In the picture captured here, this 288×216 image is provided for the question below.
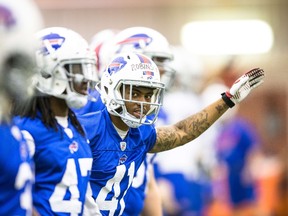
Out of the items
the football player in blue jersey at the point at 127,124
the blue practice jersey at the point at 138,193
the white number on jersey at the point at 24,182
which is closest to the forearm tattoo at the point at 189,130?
the football player in blue jersey at the point at 127,124

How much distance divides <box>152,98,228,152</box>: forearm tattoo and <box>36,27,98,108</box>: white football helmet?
0.54m

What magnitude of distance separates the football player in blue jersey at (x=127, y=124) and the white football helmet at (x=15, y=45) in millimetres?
1289

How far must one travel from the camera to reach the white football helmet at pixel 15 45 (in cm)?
372

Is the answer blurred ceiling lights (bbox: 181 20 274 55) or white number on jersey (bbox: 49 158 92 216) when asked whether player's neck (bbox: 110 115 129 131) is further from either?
blurred ceiling lights (bbox: 181 20 274 55)

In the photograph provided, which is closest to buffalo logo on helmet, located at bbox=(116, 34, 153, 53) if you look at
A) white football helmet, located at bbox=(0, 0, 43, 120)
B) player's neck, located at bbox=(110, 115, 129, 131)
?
player's neck, located at bbox=(110, 115, 129, 131)

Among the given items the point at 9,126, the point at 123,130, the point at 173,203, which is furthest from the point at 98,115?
the point at 173,203

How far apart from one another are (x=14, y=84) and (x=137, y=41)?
2708 mm

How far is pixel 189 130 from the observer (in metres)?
5.44

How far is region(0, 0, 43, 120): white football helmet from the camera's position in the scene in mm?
3721

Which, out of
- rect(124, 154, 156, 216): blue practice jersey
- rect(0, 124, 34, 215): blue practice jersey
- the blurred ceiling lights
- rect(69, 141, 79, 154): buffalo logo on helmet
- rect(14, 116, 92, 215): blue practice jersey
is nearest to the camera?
rect(0, 124, 34, 215): blue practice jersey

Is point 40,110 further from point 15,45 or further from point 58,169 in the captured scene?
point 15,45

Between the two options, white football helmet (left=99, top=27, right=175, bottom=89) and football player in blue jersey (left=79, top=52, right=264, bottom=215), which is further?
white football helmet (left=99, top=27, right=175, bottom=89)

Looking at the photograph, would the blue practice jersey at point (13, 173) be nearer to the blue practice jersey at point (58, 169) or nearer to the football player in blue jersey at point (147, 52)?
the blue practice jersey at point (58, 169)

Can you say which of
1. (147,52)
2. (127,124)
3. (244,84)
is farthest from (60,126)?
(147,52)
